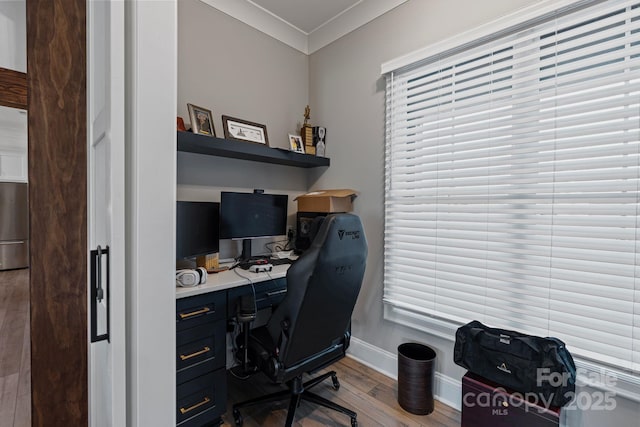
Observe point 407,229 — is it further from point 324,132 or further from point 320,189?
point 324,132

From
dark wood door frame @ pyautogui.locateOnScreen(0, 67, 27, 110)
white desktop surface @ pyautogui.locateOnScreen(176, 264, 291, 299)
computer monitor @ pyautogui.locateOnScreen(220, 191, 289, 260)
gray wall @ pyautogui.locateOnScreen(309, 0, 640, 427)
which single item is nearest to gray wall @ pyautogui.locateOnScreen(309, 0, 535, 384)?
gray wall @ pyautogui.locateOnScreen(309, 0, 640, 427)

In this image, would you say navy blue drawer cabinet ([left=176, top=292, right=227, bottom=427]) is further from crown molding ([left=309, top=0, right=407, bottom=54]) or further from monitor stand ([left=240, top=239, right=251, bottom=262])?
crown molding ([left=309, top=0, right=407, bottom=54])

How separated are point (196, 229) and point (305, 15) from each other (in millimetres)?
2076

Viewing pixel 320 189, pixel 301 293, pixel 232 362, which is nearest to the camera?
pixel 301 293

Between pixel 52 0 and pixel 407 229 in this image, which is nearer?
pixel 52 0

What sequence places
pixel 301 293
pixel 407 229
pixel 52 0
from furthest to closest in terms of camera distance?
1. pixel 407 229
2. pixel 301 293
3. pixel 52 0

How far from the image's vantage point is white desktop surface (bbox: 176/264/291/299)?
1488 millimetres

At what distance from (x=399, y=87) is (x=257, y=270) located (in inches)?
66.7

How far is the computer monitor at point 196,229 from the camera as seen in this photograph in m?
1.73

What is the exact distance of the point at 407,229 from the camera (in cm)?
204

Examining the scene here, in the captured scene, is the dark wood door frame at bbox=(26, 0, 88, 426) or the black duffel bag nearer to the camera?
the dark wood door frame at bbox=(26, 0, 88, 426)

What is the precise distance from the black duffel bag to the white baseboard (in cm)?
39

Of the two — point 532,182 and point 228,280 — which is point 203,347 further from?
point 532,182

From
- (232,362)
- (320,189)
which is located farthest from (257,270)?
(320,189)
